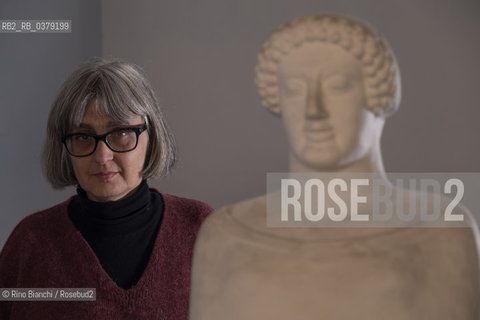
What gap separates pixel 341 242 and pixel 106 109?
0.78 metres

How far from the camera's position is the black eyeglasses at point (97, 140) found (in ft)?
6.07

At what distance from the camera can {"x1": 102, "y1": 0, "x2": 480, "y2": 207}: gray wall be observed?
2.47 m

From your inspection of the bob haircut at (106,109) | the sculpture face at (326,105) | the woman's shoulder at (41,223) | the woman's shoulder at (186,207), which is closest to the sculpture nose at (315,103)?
the sculpture face at (326,105)

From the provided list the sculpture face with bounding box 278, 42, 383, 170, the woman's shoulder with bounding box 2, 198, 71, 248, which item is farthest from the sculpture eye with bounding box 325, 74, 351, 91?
the woman's shoulder with bounding box 2, 198, 71, 248

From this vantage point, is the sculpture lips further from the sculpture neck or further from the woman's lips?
the woman's lips

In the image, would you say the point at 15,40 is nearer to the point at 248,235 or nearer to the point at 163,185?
the point at 163,185

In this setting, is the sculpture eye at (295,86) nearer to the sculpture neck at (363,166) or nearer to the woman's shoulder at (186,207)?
the sculpture neck at (363,166)

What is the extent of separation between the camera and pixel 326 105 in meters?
1.29

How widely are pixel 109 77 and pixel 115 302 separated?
0.56 meters

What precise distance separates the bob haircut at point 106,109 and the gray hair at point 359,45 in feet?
2.05

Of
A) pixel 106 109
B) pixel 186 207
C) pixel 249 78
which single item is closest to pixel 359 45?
pixel 106 109

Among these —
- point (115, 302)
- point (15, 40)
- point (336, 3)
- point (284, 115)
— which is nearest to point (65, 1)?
point (15, 40)

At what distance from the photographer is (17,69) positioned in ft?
8.05

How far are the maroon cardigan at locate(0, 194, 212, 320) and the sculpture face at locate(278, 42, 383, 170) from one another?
27.8 inches
